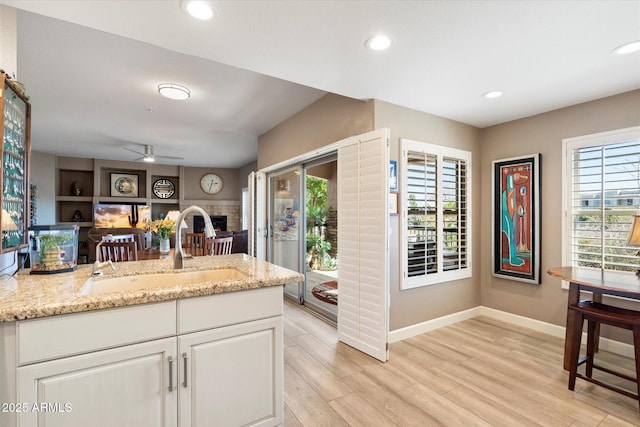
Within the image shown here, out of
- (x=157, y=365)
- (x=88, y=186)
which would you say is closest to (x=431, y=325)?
(x=157, y=365)

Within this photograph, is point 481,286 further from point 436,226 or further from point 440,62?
point 440,62

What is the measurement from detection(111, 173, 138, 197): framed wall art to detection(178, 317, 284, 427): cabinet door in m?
7.73

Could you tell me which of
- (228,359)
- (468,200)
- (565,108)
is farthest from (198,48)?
(565,108)

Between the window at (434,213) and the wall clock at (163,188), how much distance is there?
23.9 feet

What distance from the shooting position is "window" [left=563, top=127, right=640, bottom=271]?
8.79ft

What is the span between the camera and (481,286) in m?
3.82

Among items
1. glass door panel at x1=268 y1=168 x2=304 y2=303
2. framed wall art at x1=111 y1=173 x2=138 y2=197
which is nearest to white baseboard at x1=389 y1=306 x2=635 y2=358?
glass door panel at x1=268 y1=168 x2=304 y2=303

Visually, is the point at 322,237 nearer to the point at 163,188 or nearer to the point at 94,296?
the point at 94,296

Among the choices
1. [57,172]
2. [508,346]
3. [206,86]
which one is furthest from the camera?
[57,172]

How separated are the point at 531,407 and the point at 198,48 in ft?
10.8

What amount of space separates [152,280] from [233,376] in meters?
0.76

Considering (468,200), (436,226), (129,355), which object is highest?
(468,200)

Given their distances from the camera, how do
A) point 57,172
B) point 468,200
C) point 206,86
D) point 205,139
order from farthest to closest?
1. point 57,172
2. point 205,139
3. point 468,200
4. point 206,86

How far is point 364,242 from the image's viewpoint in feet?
9.11
